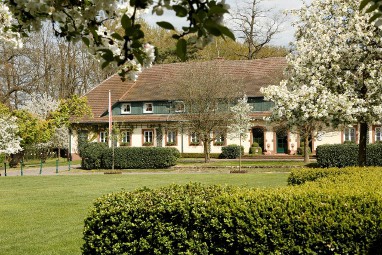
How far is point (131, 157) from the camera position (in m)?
31.5

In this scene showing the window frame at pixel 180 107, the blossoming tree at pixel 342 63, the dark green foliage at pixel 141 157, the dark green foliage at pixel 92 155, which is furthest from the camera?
the window frame at pixel 180 107

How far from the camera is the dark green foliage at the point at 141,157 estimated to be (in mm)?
31263

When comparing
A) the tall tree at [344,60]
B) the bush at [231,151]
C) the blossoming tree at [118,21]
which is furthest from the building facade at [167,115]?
the blossoming tree at [118,21]

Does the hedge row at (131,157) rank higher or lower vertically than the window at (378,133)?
lower

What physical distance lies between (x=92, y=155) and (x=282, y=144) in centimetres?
1659

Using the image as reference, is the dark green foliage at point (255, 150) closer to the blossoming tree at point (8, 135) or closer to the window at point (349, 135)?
the window at point (349, 135)

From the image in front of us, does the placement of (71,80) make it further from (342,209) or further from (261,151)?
(342,209)

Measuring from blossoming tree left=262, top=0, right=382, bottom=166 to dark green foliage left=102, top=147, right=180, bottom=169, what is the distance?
698 inches

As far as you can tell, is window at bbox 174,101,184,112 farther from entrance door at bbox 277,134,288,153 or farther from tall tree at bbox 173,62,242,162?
entrance door at bbox 277,134,288,153

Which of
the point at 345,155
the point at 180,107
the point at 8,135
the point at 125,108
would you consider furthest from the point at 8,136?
the point at 345,155

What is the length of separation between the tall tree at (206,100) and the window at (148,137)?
771 cm

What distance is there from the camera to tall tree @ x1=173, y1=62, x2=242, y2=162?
110ft

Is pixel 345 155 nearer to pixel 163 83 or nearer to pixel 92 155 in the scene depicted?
pixel 92 155

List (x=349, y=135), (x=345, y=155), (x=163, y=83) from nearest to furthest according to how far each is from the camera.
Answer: (x=345, y=155)
(x=349, y=135)
(x=163, y=83)
